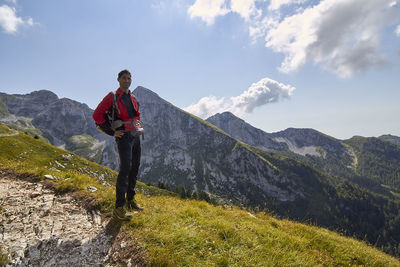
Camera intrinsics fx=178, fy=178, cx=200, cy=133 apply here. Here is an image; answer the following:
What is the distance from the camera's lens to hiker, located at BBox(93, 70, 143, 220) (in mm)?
6336

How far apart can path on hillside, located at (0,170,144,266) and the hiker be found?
103 centimetres

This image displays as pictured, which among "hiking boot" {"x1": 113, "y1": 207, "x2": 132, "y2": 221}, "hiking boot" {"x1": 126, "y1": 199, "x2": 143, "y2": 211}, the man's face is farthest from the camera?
the man's face

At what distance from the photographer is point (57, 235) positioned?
4.96 meters

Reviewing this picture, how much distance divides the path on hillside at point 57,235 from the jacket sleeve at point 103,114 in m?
3.05

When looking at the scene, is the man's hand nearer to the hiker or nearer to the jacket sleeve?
the hiker

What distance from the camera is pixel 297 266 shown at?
461 centimetres

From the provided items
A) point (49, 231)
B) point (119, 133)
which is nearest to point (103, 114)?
point (119, 133)

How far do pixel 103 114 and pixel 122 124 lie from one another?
2.38ft

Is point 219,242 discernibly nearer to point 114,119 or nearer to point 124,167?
point 124,167

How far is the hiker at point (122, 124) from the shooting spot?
6.34m

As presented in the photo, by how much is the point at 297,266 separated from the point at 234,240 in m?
1.66

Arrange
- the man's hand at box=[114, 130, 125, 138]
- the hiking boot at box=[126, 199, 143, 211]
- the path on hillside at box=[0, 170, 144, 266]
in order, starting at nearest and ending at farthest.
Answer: the path on hillside at box=[0, 170, 144, 266] < the man's hand at box=[114, 130, 125, 138] < the hiking boot at box=[126, 199, 143, 211]

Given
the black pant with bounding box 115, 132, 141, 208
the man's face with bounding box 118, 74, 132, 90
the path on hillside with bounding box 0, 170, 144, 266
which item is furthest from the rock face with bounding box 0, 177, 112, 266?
the man's face with bounding box 118, 74, 132, 90

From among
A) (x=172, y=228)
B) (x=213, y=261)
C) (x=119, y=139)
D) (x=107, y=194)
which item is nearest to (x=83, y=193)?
(x=107, y=194)
